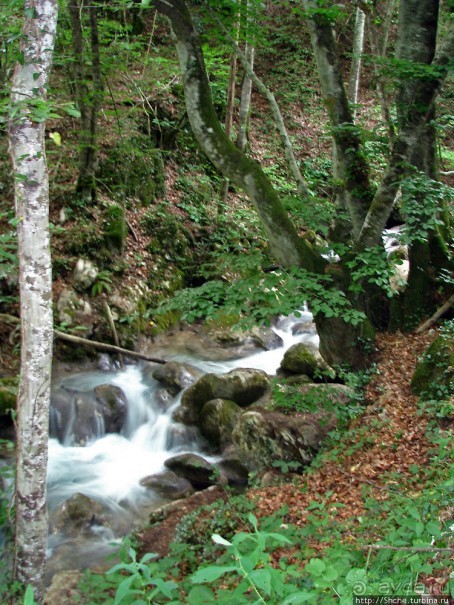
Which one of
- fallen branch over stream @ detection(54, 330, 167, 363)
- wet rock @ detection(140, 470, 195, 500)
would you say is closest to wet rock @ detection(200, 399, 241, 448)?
wet rock @ detection(140, 470, 195, 500)

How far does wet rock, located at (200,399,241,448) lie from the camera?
7.29 metres

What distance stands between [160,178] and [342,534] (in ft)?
34.8

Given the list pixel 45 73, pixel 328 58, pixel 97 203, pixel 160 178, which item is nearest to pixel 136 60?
pixel 160 178

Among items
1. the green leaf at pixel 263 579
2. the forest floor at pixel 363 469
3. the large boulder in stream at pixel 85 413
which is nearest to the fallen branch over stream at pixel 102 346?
the large boulder in stream at pixel 85 413

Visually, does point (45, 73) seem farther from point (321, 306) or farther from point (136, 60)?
point (136, 60)

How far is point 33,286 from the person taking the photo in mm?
3623

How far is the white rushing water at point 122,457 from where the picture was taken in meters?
6.30

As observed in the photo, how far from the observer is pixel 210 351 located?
1015 cm

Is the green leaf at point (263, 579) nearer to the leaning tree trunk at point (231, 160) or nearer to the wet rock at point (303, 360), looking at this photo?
the leaning tree trunk at point (231, 160)

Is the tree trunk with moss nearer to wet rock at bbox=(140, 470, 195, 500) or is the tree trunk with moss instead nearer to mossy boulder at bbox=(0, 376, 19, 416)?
wet rock at bbox=(140, 470, 195, 500)

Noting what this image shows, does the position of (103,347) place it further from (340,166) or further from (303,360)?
(340,166)

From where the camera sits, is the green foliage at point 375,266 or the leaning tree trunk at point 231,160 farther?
the leaning tree trunk at point 231,160

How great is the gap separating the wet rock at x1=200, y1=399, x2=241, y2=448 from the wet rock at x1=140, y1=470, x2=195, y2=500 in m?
0.82

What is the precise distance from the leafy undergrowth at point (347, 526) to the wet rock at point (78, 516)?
0.96m
